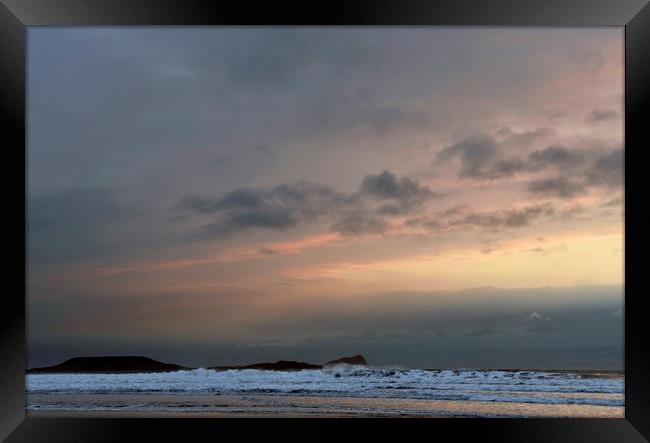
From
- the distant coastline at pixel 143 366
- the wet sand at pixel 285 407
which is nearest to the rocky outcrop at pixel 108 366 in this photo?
the distant coastline at pixel 143 366

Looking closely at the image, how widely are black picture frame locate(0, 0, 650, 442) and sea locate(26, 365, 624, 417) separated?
9.83ft

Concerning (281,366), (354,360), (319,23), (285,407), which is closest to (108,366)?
(281,366)

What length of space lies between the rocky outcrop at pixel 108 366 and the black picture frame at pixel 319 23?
602 cm

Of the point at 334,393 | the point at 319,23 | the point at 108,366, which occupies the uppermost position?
the point at 319,23

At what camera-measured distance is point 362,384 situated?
28.7ft

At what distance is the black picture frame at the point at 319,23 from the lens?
11.1 ft

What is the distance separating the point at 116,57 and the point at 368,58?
354cm

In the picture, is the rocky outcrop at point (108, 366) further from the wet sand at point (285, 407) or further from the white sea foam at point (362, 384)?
the wet sand at point (285, 407)

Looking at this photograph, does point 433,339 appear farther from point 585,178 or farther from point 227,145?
point 227,145

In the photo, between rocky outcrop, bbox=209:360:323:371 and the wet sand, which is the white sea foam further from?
the wet sand

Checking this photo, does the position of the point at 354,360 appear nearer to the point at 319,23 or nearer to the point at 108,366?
the point at 108,366

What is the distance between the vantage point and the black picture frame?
3383 millimetres

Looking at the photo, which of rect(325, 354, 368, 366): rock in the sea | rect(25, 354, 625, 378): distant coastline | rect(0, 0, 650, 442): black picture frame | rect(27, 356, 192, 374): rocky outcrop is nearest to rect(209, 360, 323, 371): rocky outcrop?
rect(25, 354, 625, 378): distant coastline

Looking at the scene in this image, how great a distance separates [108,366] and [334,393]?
3720mm
